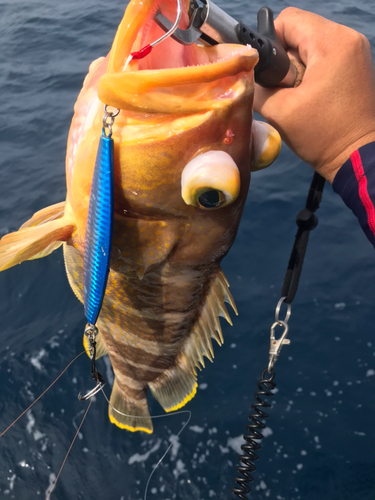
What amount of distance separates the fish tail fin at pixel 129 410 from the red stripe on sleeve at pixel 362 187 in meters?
2.21

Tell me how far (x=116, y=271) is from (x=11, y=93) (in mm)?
7298

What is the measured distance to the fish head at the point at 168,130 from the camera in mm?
1531

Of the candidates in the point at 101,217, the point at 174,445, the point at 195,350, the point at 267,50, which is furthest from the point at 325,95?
the point at 174,445

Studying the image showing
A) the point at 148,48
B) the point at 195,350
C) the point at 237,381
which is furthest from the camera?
the point at 237,381

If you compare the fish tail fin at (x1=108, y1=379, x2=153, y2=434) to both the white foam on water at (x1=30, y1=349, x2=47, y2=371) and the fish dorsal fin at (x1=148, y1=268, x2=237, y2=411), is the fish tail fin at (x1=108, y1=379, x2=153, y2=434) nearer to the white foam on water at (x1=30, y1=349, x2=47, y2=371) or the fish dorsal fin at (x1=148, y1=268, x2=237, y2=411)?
the fish dorsal fin at (x1=148, y1=268, x2=237, y2=411)

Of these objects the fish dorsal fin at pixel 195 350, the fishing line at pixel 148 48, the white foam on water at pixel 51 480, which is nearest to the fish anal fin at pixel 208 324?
the fish dorsal fin at pixel 195 350

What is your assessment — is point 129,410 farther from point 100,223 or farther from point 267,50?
point 267,50

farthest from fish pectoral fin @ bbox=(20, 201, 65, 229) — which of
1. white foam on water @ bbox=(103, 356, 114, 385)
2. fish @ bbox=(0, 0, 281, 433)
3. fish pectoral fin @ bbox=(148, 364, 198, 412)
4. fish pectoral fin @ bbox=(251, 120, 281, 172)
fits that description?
white foam on water @ bbox=(103, 356, 114, 385)

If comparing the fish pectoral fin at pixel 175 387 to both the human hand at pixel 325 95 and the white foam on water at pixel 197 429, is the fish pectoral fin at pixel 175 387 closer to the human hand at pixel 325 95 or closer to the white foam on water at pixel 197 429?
the white foam on water at pixel 197 429

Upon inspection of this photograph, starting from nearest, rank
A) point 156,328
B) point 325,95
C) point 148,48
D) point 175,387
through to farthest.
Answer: point 148,48 → point 325,95 → point 156,328 → point 175,387

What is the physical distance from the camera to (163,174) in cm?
170

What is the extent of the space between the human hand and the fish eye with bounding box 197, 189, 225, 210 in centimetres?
57

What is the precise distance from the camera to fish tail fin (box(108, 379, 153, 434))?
3283 mm

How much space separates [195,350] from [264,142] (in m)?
1.53
